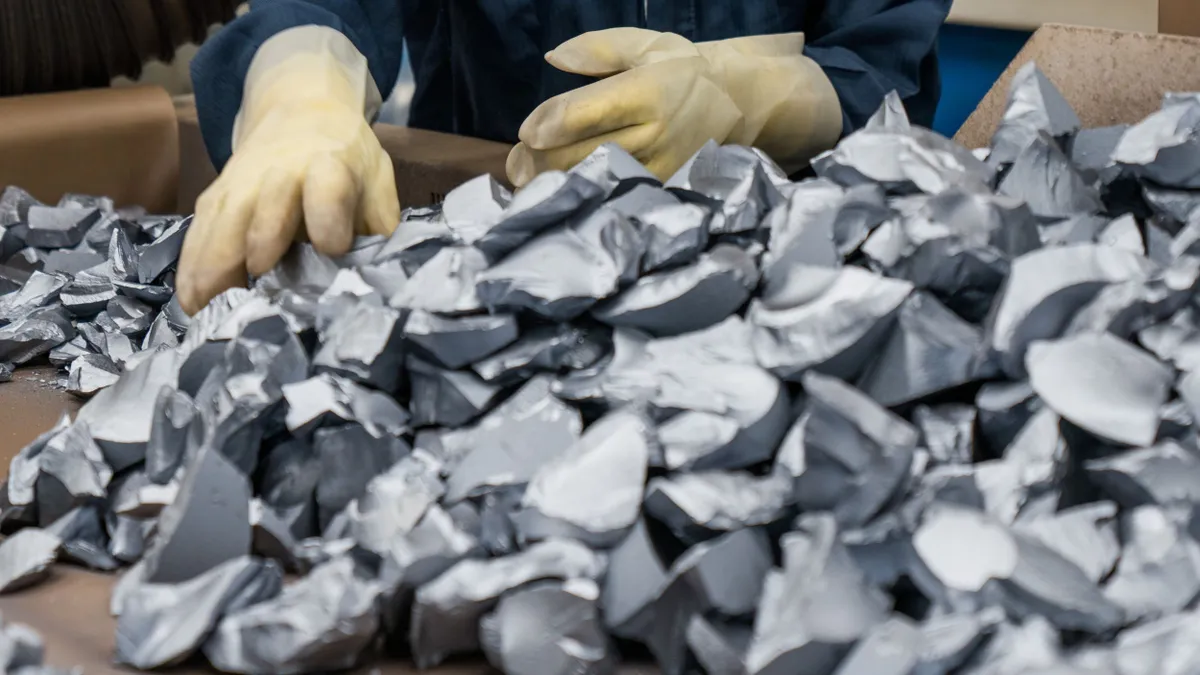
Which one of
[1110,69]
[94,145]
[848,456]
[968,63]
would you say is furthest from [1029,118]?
[968,63]

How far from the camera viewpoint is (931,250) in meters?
0.49

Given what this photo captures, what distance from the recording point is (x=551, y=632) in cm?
41

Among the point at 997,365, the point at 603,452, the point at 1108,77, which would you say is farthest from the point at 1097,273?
the point at 1108,77

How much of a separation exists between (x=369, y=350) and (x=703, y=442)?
16cm

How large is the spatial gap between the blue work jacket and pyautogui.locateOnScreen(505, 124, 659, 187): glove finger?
22 cm

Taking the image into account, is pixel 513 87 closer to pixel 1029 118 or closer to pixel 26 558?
pixel 1029 118

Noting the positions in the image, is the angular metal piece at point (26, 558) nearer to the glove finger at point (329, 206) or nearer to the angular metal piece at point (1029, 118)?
the glove finger at point (329, 206)

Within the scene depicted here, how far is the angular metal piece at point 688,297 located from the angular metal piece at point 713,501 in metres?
0.08

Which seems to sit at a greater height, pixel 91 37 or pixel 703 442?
pixel 703 442

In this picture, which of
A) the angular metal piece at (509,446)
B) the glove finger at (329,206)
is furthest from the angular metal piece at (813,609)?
the glove finger at (329,206)

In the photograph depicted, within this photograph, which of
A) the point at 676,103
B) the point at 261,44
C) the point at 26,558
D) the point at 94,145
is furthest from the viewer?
the point at 94,145

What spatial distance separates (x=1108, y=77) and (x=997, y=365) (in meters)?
0.42

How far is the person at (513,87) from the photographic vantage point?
2.18 feet

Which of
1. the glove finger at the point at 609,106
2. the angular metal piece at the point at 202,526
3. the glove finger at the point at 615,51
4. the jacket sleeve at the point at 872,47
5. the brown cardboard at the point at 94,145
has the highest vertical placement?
the glove finger at the point at 615,51
